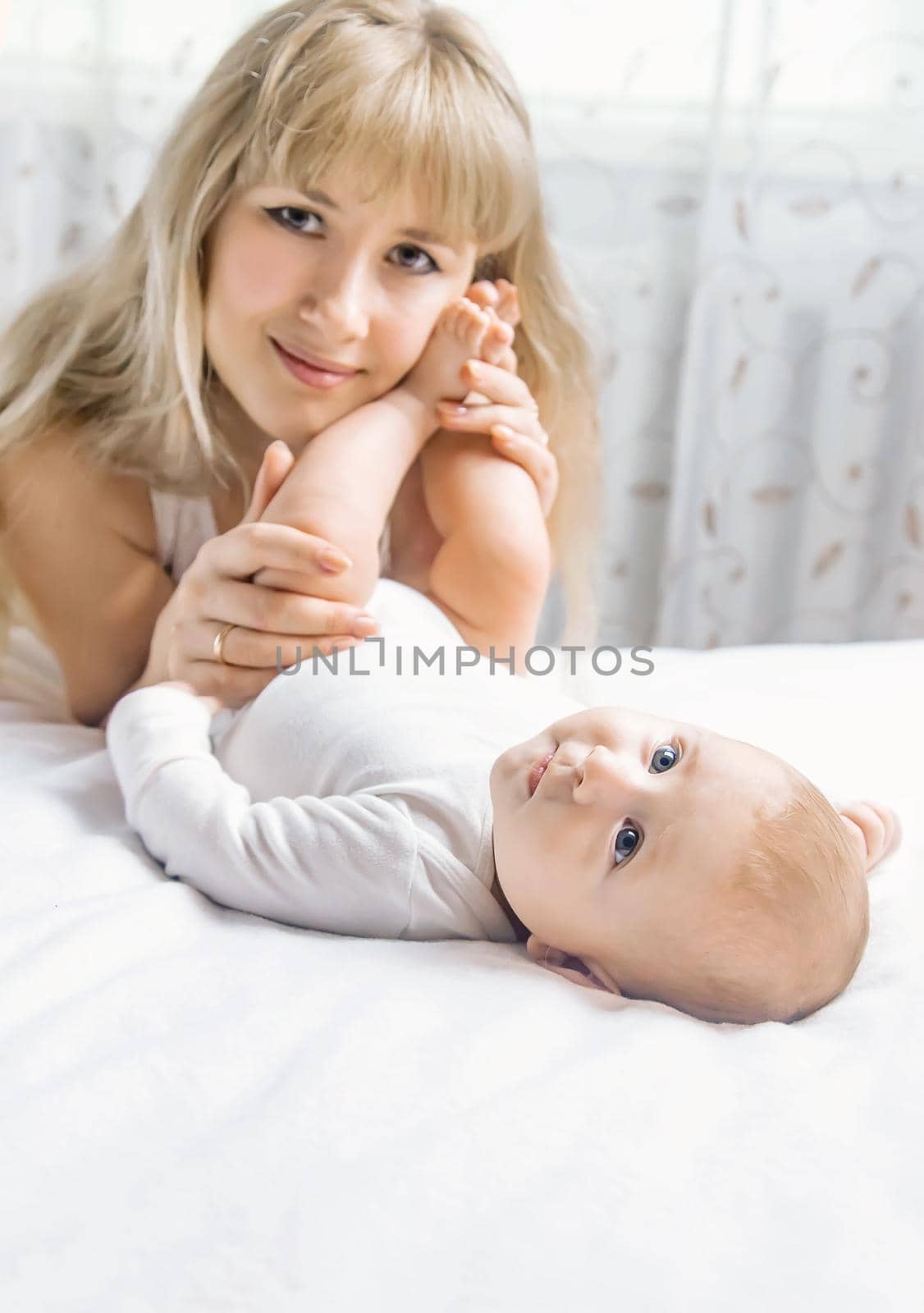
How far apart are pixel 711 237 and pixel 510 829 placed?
59.6 inches

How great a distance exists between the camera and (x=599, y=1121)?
56 centimetres

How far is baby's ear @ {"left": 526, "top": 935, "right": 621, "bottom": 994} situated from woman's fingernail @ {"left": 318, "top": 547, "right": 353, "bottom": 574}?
1.12 feet

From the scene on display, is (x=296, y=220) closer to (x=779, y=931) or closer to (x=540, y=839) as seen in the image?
(x=540, y=839)

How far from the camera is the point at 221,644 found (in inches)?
40.5

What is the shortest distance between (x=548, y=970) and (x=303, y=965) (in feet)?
0.49

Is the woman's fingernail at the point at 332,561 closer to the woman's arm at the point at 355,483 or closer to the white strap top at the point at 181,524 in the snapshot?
the woman's arm at the point at 355,483

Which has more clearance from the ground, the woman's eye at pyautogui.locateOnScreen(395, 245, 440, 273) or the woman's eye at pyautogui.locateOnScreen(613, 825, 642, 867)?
the woman's eye at pyautogui.locateOnScreen(395, 245, 440, 273)

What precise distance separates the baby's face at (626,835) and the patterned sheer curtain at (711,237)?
1.37 m

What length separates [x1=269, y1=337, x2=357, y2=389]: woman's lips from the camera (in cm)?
115

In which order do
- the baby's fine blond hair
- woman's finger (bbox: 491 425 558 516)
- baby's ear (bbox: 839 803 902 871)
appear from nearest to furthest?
the baby's fine blond hair → baby's ear (bbox: 839 803 902 871) → woman's finger (bbox: 491 425 558 516)

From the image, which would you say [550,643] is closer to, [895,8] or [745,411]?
[745,411]

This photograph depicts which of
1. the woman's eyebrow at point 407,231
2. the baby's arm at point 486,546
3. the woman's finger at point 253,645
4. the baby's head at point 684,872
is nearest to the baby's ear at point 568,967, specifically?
the baby's head at point 684,872

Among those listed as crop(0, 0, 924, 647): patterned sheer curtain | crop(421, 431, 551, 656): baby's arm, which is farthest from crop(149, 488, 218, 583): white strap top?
crop(0, 0, 924, 647): patterned sheer curtain

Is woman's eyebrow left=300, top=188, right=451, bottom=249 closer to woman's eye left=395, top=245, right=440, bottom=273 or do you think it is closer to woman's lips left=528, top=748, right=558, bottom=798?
woman's eye left=395, top=245, right=440, bottom=273
